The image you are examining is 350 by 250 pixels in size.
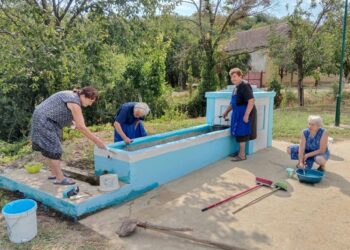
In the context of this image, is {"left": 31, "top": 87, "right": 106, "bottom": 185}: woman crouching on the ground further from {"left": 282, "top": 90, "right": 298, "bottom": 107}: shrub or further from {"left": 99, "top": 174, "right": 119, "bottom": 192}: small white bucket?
{"left": 282, "top": 90, "right": 298, "bottom": 107}: shrub

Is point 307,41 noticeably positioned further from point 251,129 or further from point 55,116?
point 55,116

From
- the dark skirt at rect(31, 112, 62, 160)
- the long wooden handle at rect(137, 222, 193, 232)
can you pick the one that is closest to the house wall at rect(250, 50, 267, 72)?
the dark skirt at rect(31, 112, 62, 160)

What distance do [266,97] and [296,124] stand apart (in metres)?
2.95

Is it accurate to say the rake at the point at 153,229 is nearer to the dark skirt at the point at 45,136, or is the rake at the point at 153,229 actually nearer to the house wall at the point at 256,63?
the dark skirt at the point at 45,136

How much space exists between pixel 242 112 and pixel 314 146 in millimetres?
1219

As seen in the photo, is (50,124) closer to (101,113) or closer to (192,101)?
(101,113)

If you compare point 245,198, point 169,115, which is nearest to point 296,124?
point 169,115

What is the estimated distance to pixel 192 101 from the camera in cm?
1416

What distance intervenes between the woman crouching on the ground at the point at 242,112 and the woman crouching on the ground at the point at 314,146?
0.93m

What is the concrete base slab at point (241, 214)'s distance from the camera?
285cm

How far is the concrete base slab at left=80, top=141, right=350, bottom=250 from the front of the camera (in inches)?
112

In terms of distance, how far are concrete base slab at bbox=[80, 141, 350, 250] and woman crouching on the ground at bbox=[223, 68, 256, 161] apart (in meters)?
0.70

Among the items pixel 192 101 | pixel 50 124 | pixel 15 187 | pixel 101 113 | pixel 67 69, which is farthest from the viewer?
pixel 192 101

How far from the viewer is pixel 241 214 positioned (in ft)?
11.1
